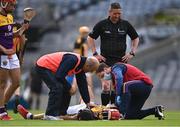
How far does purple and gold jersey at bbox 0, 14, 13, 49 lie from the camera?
48.5ft

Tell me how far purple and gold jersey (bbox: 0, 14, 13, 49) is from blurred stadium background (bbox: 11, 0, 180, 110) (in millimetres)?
10848

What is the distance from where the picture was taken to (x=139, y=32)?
28438 millimetres

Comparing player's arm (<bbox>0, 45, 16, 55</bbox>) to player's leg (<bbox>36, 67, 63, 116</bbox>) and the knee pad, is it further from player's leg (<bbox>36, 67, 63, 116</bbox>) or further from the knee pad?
the knee pad

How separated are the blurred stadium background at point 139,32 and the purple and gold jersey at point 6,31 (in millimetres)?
10848

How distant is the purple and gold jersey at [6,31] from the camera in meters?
14.8

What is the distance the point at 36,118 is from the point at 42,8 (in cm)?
1563

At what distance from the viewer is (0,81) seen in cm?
1490

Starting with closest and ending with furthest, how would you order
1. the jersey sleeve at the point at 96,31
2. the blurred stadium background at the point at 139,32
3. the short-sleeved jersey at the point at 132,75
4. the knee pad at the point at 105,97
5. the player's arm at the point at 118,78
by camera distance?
the player's arm at the point at 118,78 < the short-sleeved jersey at the point at 132,75 < the knee pad at the point at 105,97 < the jersey sleeve at the point at 96,31 < the blurred stadium background at the point at 139,32

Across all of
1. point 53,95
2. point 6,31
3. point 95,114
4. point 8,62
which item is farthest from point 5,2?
point 95,114

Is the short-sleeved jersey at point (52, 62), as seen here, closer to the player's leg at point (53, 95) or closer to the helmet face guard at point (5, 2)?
the player's leg at point (53, 95)

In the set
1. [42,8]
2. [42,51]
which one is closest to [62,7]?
[42,8]

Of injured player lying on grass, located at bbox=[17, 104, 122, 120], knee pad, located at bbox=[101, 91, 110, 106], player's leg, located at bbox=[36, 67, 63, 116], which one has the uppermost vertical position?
player's leg, located at bbox=[36, 67, 63, 116]

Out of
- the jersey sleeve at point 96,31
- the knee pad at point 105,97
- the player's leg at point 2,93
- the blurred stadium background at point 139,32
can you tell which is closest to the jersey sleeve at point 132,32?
the jersey sleeve at point 96,31

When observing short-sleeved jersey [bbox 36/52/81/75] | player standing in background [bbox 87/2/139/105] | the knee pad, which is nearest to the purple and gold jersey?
short-sleeved jersey [bbox 36/52/81/75]
